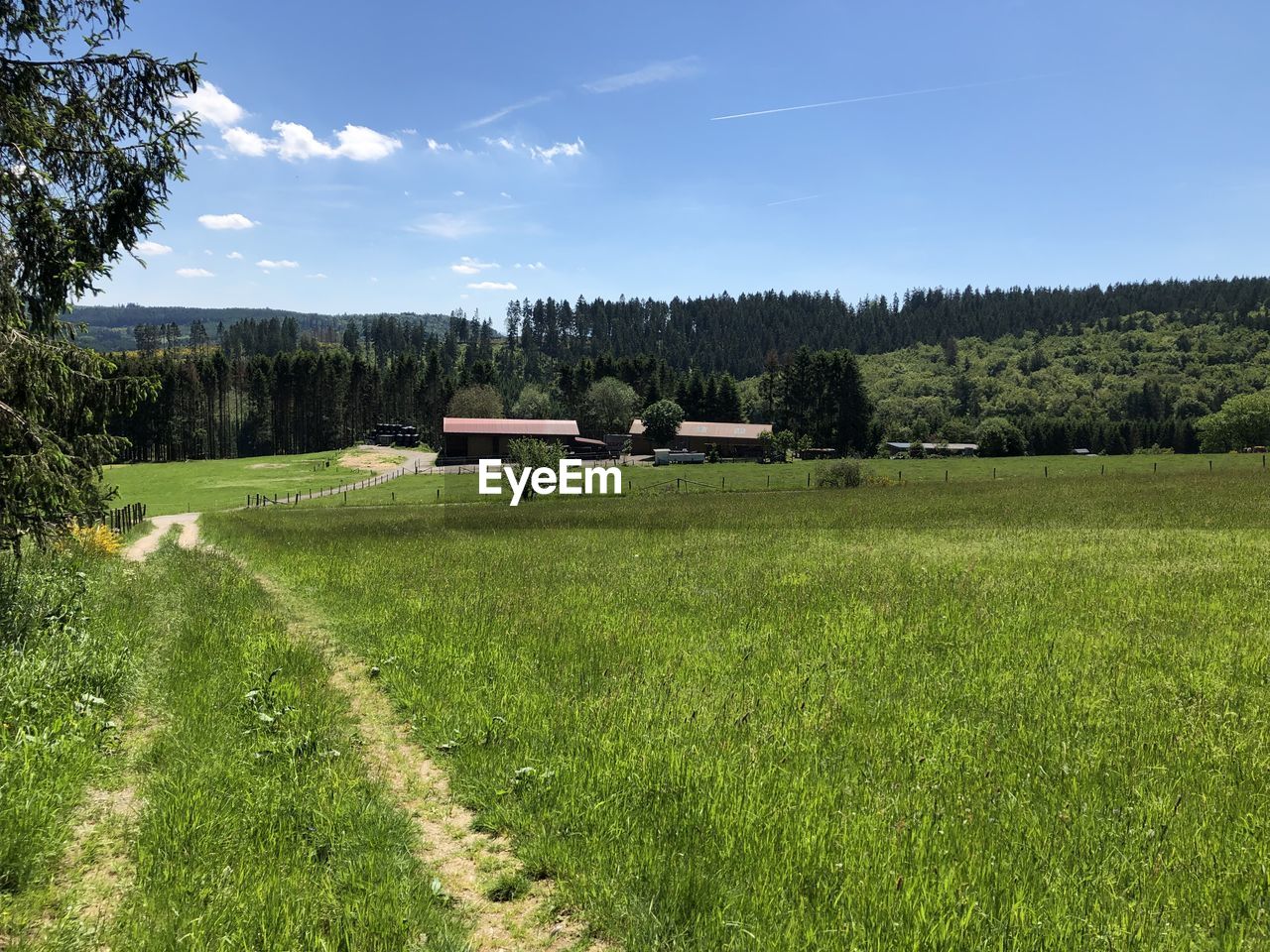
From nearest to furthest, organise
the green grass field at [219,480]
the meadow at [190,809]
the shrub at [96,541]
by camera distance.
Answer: the meadow at [190,809]
the shrub at [96,541]
the green grass field at [219,480]

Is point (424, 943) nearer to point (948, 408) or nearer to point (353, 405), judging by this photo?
point (353, 405)

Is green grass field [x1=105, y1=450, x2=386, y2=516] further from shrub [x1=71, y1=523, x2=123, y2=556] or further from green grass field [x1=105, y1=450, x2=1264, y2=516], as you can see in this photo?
shrub [x1=71, y1=523, x2=123, y2=556]

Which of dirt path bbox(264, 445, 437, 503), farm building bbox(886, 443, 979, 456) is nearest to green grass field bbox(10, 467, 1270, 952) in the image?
dirt path bbox(264, 445, 437, 503)

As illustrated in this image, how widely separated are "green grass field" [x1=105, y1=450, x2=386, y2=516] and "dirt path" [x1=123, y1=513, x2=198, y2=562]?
58.2 ft

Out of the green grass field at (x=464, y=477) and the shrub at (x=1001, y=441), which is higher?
the shrub at (x=1001, y=441)

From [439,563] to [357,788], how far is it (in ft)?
43.7

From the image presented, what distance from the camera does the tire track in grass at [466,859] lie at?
165 inches

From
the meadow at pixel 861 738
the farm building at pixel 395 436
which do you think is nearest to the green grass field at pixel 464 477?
the farm building at pixel 395 436

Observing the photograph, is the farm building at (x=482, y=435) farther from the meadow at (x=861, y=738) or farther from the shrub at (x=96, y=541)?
the meadow at (x=861, y=738)

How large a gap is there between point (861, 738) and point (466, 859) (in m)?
4.00

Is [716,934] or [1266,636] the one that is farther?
[1266,636]

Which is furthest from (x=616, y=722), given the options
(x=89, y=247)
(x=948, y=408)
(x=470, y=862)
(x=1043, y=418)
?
(x=948, y=408)

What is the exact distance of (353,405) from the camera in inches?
5640

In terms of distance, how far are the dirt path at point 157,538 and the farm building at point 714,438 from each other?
88.3m
